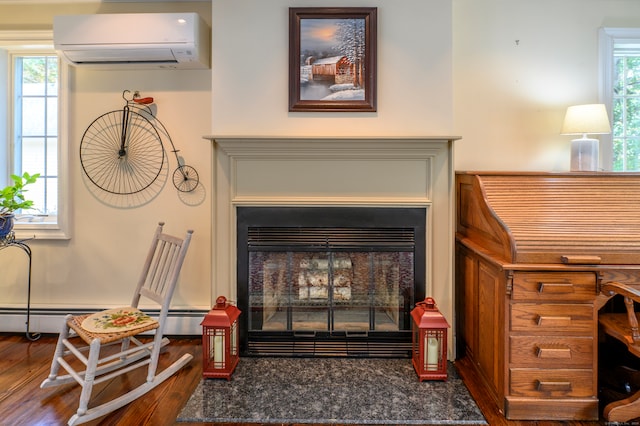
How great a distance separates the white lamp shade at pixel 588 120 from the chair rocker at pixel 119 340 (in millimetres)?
2537

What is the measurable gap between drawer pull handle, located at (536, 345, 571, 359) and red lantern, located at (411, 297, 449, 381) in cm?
49

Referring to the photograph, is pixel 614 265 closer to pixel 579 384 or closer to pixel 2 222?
pixel 579 384

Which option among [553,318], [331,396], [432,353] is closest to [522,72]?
[553,318]

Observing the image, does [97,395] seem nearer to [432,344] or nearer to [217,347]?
[217,347]

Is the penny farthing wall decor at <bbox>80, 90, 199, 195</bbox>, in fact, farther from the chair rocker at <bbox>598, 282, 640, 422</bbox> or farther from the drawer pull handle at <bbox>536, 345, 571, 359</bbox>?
the chair rocker at <bbox>598, 282, 640, 422</bbox>

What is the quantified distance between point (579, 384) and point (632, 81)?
2.31 metres

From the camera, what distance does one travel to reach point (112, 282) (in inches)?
119

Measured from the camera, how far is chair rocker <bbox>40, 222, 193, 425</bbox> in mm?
1933

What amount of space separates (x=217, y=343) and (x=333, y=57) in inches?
74.7

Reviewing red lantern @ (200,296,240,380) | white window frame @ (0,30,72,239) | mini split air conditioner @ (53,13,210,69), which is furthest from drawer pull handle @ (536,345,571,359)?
white window frame @ (0,30,72,239)

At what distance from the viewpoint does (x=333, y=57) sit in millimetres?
2516

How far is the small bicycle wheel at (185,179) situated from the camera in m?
2.94

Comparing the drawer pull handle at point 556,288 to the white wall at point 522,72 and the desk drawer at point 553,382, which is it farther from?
the white wall at point 522,72

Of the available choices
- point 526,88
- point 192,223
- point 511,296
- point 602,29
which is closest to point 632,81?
point 602,29
